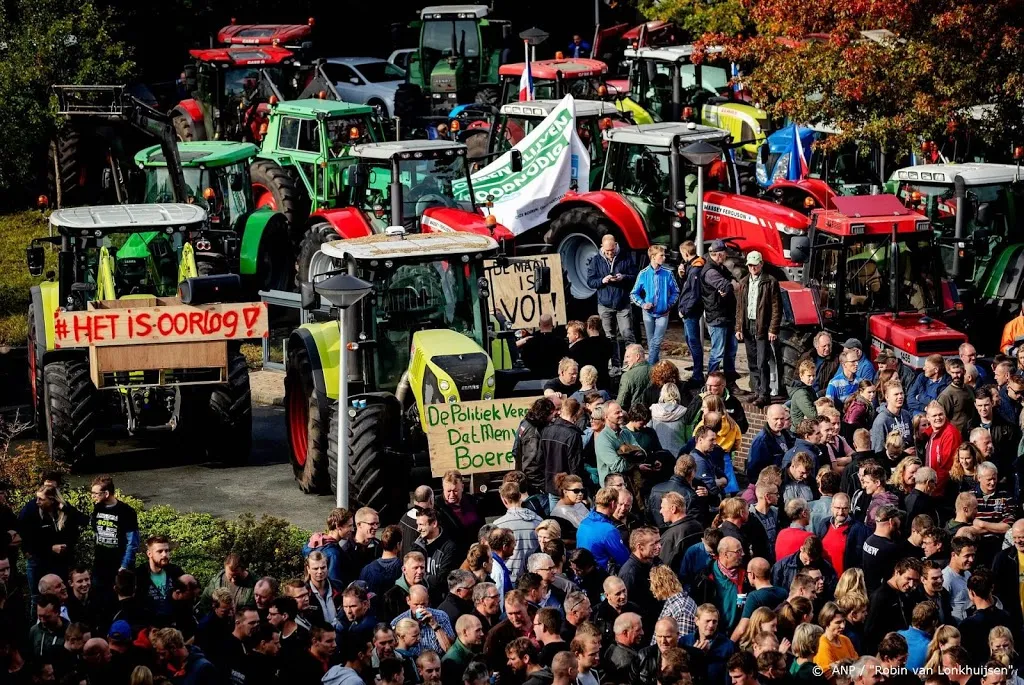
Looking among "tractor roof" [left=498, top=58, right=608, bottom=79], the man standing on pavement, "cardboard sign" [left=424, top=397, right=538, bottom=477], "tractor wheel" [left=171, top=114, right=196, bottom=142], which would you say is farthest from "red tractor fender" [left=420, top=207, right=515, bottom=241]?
"tractor wheel" [left=171, top=114, right=196, bottom=142]

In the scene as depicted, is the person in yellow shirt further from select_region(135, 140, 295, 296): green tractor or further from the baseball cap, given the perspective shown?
select_region(135, 140, 295, 296): green tractor

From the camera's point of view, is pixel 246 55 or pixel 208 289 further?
pixel 246 55

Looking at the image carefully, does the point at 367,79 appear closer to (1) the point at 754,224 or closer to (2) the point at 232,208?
(2) the point at 232,208

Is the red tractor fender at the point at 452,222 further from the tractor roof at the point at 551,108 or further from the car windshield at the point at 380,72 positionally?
the car windshield at the point at 380,72

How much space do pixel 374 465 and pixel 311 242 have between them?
712cm

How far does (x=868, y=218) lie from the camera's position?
712 inches

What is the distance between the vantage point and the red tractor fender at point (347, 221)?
21422 mm

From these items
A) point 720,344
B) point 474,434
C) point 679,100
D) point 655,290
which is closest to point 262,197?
point 655,290

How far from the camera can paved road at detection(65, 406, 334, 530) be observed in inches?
646

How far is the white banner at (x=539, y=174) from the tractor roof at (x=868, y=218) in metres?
3.90

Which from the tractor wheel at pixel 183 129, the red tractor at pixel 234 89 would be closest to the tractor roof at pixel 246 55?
the red tractor at pixel 234 89

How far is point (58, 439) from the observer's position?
17.0 meters

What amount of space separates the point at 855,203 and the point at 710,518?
241 inches

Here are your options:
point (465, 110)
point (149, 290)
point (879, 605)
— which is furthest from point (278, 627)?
point (465, 110)
